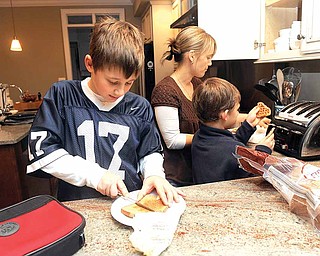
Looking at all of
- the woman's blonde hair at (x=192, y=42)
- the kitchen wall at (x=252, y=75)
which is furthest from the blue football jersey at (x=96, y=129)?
the kitchen wall at (x=252, y=75)

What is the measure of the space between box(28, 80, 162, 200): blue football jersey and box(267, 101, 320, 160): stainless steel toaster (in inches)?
24.6

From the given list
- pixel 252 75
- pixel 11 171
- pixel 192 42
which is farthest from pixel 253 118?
pixel 11 171

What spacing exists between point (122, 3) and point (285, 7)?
161 inches

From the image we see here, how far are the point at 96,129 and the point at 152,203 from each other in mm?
373

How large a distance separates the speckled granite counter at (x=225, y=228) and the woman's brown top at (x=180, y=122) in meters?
0.60

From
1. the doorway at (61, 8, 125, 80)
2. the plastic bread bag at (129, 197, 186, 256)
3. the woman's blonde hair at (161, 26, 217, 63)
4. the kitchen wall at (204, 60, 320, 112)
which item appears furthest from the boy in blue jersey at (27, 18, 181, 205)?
the doorway at (61, 8, 125, 80)

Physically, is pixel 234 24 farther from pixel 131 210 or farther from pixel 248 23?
pixel 131 210

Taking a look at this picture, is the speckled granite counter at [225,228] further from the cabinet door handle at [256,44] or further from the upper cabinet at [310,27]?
the cabinet door handle at [256,44]

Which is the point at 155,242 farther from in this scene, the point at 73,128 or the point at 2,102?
the point at 2,102

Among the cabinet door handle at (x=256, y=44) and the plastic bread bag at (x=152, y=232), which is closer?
the plastic bread bag at (x=152, y=232)

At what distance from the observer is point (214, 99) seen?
127cm

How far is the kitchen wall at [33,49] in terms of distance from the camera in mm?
5145

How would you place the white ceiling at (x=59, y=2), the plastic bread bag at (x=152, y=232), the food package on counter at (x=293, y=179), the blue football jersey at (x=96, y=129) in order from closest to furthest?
the plastic bread bag at (x=152, y=232) < the food package on counter at (x=293, y=179) < the blue football jersey at (x=96, y=129) < the white ceiling at (x=59, y=2)

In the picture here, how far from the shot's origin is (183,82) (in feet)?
5.16
